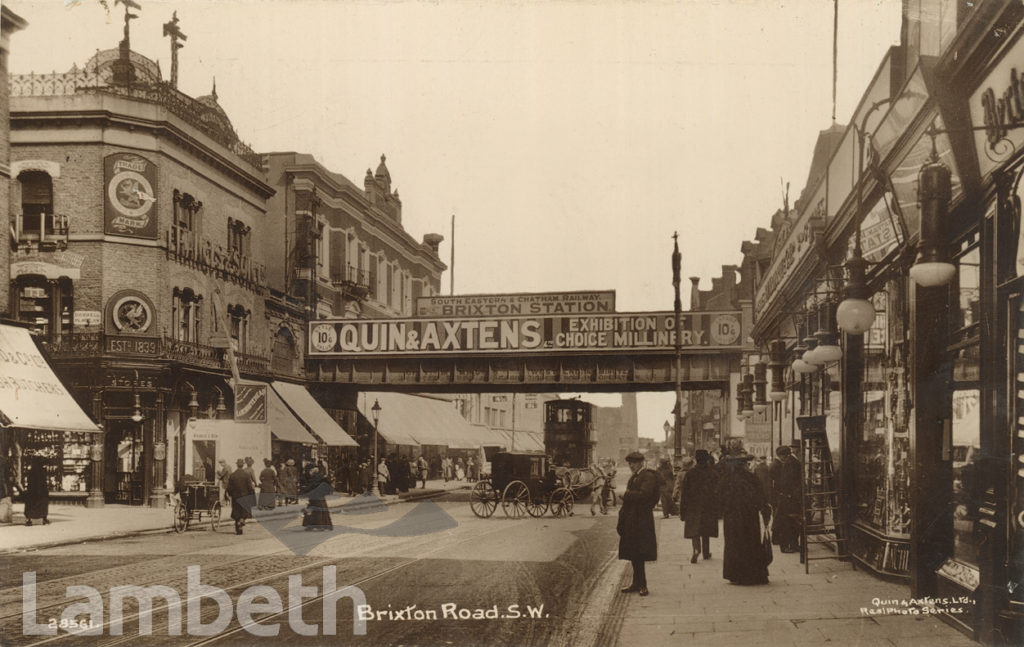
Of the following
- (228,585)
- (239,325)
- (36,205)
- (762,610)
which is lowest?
(228,585)

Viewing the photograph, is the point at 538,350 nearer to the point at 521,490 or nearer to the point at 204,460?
the point at 521,490

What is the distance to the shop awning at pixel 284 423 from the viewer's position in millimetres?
29844

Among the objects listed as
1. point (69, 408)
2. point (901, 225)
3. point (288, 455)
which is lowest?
point (288, 455)

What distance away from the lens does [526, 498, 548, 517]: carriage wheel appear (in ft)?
82.9

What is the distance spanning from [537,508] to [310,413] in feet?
34.7

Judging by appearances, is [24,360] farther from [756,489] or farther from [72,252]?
[756,489]

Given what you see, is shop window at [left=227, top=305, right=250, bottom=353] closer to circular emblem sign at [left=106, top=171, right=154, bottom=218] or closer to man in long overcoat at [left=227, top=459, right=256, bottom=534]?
circular emblem sign at [left=106, top=171, right=154, bottom=218]

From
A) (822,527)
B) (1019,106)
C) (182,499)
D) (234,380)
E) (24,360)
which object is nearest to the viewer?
(1019,106)

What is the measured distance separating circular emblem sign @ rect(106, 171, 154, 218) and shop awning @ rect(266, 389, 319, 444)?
834 centimetres

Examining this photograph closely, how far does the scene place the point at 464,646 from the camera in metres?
8.57

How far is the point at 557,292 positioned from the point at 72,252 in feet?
61.5

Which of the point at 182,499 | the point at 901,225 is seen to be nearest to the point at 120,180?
the point at 182,499

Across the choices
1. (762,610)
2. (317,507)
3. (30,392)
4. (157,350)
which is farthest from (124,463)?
(762,610)

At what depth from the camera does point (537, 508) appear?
25656 millimetres
